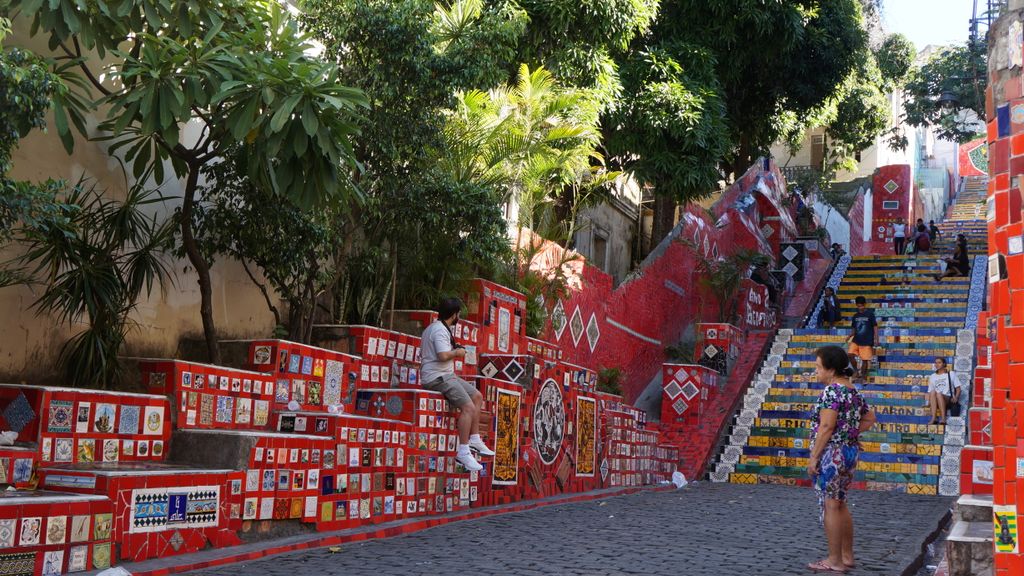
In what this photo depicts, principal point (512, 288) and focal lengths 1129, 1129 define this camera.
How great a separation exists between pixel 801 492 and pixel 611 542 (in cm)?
684

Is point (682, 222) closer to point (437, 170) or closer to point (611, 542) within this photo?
point (437, 170)

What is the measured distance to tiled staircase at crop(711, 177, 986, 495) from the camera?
16.6 meters

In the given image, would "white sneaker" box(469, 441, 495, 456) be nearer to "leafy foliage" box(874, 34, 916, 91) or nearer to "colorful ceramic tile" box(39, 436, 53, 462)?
"colorful ceramic tile" box(39, 436, 53, 462)

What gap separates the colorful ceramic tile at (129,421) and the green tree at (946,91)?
104ft

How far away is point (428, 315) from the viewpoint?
12.2 metres

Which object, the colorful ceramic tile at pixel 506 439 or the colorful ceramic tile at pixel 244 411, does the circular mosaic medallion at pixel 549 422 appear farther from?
the colorful ceramic tile at pixel 244 411

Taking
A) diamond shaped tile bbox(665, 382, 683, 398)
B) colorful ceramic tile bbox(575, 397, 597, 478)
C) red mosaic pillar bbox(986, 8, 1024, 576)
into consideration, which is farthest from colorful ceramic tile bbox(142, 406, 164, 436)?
diamond shaped tile bbox(665, 382, 683, 398)

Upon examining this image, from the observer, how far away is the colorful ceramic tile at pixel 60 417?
7434 millimetres

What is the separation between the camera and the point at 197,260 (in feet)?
30.8

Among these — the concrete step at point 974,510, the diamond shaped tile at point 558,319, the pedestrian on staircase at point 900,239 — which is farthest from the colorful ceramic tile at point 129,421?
the pedestrian on staircase at point 900,239

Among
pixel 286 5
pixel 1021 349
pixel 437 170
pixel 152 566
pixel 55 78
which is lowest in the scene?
pixel 152 566

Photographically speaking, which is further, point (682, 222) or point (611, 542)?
point (682, 222)

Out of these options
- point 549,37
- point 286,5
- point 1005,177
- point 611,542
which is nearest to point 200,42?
point 286,5

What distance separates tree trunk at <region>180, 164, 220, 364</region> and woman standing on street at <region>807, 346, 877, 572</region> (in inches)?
199
